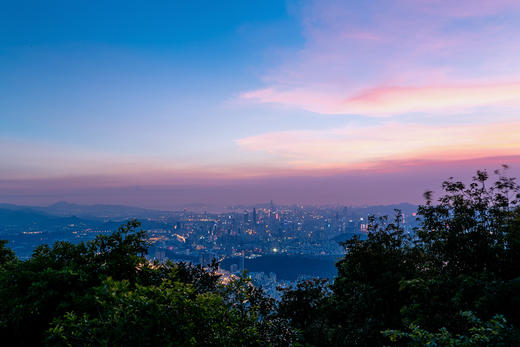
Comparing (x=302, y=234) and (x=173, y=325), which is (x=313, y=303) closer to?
(x=173, y=325)

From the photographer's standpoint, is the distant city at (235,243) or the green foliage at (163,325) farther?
the distant city at (235,243)

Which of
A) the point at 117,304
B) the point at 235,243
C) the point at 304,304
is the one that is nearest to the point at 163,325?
the point at 117,304

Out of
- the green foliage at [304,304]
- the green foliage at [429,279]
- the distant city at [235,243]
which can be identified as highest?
the green foliage at [429,279]

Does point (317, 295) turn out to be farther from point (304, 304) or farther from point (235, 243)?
point (235, 243)

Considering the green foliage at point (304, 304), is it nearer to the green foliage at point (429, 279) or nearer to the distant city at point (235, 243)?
the green foliage at point (429, 279)

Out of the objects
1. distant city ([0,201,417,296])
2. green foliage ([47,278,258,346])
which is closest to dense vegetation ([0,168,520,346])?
green foliage ([47,278,258,346])

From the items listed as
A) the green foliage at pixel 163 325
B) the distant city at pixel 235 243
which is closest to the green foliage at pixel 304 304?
the green foliage at pixel 163 325

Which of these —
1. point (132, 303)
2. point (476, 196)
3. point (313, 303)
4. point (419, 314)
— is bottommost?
point (313, 303)

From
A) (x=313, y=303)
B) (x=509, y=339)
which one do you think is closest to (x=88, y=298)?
(x=509, y=339)
